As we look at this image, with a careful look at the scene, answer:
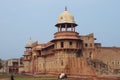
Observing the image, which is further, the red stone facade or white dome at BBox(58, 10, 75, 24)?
white dome at BBox(58, 10, 75, 24)

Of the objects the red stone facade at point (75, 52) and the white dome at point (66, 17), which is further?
the white dome at point (66, 17)

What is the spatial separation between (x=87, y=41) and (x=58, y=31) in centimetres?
520

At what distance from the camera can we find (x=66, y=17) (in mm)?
46562

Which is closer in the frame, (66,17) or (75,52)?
(75,52)

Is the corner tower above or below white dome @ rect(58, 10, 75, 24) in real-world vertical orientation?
below

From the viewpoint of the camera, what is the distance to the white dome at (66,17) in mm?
46213

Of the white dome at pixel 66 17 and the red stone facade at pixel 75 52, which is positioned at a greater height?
the white dome at pixel 66 17

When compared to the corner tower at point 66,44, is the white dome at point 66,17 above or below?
above

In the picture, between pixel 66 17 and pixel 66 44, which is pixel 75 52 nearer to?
pixel 66 44

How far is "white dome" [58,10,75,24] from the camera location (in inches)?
1819

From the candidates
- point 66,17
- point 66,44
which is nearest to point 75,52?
point 66,44

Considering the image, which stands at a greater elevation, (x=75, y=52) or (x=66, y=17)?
(x=66, y=17)

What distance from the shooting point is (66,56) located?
44.8m

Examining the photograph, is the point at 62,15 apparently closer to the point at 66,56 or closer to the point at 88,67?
the point at 66,56
